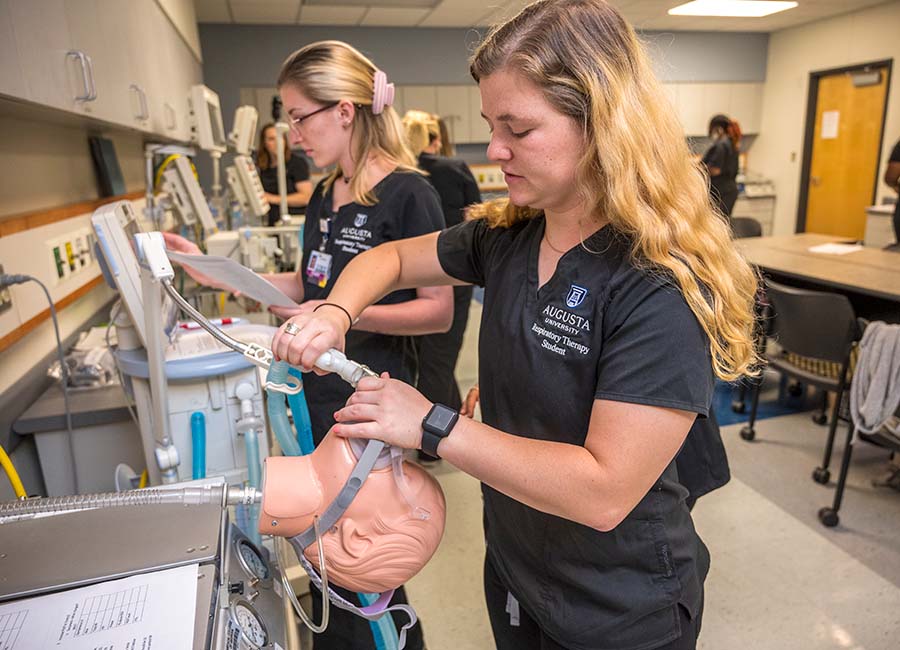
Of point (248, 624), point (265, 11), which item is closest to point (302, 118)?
point (248, 624)

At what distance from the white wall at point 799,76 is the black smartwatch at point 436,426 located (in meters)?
6.86

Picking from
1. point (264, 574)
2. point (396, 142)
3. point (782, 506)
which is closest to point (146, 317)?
point (264, 574)

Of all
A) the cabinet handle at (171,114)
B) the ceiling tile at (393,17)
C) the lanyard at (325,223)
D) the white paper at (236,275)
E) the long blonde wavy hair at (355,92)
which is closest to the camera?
the white paper at (236,275)

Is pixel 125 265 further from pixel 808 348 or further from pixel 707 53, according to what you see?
pixel 707 53

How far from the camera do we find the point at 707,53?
24.0ft

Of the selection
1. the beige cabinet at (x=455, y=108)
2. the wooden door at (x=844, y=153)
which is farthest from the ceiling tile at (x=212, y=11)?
the wooden door at (x=844, y=153)

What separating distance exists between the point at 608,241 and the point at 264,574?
2.07ft

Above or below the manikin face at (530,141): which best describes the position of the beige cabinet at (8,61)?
above

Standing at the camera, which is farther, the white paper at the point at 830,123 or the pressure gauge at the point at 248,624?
the white paper at the point at 830,123

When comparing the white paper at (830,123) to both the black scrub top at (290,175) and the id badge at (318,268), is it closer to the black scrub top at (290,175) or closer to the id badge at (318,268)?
the black scrub top at (290,175)

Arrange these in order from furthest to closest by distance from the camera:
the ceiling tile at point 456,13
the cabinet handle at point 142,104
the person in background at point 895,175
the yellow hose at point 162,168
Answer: the ceiling tile at point 456,13 → the person in background at point 895,175 → the yellow hose at point 162,168 → the cabinet handle at point 142,104

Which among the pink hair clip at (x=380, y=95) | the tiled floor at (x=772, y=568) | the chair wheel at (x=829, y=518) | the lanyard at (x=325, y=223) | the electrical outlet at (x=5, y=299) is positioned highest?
the pink hair clip at (x=380, y=95)

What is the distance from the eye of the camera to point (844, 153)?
6.48 m

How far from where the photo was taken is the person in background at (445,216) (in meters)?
2.63
